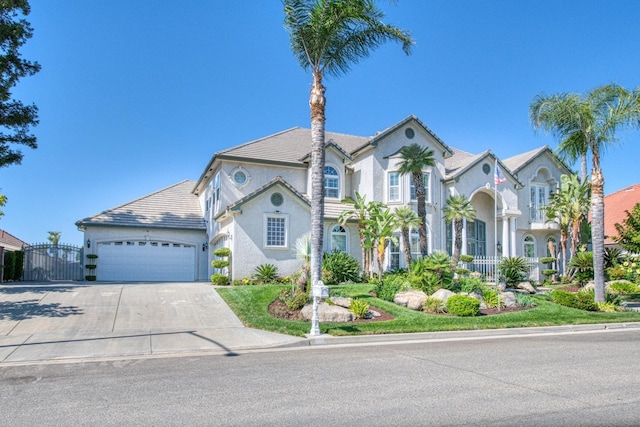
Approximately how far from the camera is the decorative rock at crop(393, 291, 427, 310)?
55.1ft

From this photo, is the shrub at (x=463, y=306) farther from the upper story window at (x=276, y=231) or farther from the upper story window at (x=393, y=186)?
the upper story window at (x=393, y=186)

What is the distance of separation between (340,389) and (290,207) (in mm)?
16492

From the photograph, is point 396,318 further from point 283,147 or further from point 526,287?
point 283,147

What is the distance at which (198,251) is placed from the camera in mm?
27188

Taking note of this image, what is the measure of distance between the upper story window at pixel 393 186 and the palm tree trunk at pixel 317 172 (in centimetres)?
1133

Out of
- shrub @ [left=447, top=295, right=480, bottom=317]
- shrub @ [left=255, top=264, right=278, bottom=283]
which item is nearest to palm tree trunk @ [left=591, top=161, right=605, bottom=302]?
shrub @ [left=447, top=295, right=480, bottom=317]

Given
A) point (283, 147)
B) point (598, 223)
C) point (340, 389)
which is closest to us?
point (340, 389)

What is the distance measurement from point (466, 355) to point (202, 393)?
5.59 metres

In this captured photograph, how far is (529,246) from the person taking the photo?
31141 millimetres

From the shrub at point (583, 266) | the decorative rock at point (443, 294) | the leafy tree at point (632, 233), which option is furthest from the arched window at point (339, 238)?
the leafy tree at point (632, 233)

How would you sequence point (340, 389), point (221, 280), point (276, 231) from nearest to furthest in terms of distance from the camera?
point (340, 389)
point (221, 280)
point (276, 231)

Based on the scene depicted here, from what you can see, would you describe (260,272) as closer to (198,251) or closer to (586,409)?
(198,251)

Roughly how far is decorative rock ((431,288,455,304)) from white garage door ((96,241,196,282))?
1432cm

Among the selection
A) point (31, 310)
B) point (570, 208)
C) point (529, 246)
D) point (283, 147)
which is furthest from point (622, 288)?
point (31, 310)
